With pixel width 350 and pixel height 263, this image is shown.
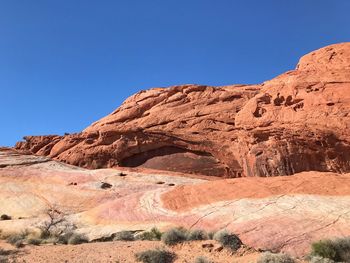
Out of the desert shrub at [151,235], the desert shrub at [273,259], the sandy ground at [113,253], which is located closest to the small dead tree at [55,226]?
the desert shrub at [151,235]

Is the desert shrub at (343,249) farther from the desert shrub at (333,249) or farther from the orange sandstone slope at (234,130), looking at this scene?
the orange sandstone slope at (234,130)

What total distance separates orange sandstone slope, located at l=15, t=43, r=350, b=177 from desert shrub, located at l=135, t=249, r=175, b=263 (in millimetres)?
22308

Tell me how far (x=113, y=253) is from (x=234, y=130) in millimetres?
30297

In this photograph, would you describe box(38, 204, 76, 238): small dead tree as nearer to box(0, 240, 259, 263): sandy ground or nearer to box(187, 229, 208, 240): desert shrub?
box(0, 240, 259, 263): sandy ground

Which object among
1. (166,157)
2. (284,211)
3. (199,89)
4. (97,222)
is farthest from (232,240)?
(199,89)

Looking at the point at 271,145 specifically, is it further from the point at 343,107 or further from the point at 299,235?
the point at 299,235

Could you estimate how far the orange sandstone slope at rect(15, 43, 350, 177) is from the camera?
34.8 metres

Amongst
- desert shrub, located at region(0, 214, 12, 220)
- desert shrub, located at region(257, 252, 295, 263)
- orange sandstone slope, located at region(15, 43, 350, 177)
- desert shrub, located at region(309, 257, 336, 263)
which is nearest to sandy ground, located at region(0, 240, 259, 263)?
desert shrub, located at region(257, 252, 295, 263)

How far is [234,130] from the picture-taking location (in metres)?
43.2

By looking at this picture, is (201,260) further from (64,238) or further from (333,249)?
(64,238)

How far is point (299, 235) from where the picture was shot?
15977 mm

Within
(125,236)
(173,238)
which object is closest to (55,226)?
(125,236)

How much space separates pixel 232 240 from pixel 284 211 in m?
4.91

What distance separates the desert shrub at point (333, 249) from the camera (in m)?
13.5
